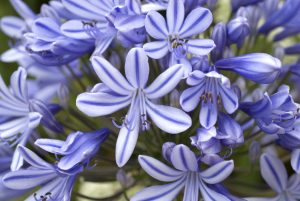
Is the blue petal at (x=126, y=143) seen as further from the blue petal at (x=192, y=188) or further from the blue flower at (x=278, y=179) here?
the blue flower at (x=278, y=179)

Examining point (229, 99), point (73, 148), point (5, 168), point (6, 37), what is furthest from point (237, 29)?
point (6, 37)

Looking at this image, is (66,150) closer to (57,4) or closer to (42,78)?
(57,4)

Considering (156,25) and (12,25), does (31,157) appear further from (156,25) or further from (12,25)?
(12,25)

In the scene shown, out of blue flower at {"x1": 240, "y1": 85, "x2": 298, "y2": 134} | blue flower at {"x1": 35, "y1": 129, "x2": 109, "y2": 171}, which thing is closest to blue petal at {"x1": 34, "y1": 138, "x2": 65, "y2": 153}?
blue flower at {"x1": 35, "y1": 129, "x2": 109, "y2": 171}

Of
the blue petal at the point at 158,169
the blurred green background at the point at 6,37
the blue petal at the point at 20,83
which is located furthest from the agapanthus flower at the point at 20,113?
the blurred green background at the point at 6,37

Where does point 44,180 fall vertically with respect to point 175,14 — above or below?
below

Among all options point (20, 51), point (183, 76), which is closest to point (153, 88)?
point (183, 76)
